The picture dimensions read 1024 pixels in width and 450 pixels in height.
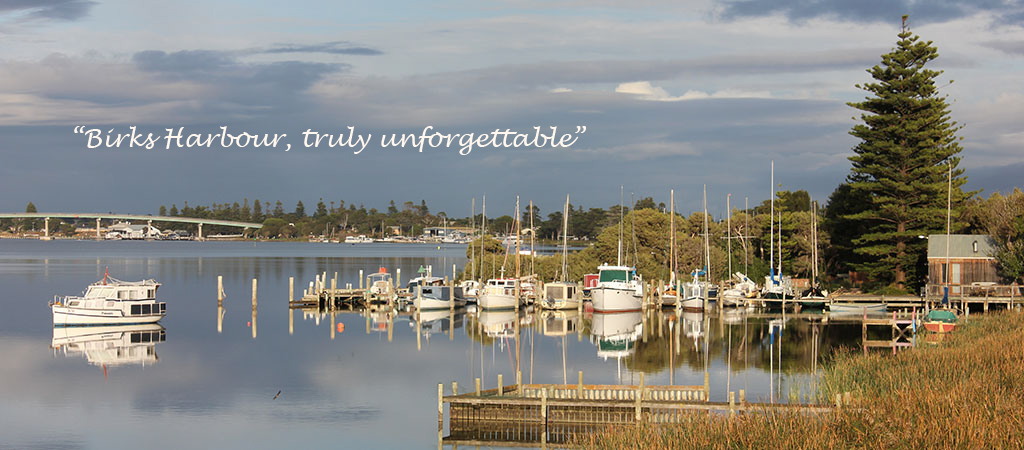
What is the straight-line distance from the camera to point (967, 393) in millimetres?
21281

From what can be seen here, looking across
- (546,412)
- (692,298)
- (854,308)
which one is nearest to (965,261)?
(854,308)

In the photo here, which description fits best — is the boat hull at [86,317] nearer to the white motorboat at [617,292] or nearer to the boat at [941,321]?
the white motorboat at [617,292]

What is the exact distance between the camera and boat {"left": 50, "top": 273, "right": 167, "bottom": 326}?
54.7 metres

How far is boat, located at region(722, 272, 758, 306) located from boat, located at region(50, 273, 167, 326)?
128 ft

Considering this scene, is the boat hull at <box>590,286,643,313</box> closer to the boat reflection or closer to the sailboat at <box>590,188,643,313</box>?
the sailboat at <box>590,188,643,313</box>

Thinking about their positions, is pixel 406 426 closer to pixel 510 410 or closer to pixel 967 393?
pixel 510 410

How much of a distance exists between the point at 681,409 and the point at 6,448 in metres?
18.5

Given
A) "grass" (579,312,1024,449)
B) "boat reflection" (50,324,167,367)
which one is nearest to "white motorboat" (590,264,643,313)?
"boat reflection" (50,324,167,367)

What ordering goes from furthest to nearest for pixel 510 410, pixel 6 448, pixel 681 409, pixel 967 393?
pixel 6 448 → pixel 510 410 → pixel 681 409 → pixel 967 393

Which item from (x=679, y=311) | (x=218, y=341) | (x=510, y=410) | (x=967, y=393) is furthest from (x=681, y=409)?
(x=679, y=311)

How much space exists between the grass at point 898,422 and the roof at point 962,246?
3752 centimetres

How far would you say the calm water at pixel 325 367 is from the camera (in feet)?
99.7

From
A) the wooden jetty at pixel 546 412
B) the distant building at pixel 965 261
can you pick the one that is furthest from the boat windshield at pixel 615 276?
the wooden jetty at pixel 546 412

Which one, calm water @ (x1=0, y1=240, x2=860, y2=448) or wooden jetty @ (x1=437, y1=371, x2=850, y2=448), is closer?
wooden jetty @ (x1=437, y1=371, x2=850, y2=448)
